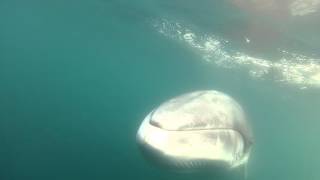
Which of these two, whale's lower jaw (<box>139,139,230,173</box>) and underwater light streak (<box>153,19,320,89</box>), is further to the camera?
underwater light streak (<box>153,19,320,89</box>)

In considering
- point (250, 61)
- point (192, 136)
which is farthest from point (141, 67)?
point (192, 136)

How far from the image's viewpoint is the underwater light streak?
2275cm

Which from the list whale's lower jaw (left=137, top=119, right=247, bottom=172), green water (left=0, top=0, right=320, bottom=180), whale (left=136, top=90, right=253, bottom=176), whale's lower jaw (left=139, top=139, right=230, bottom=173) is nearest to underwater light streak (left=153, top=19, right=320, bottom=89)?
green water (left=0, top=0, right=320, bottom=180)

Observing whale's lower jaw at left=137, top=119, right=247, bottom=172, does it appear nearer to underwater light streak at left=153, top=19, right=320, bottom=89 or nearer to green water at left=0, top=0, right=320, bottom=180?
green water at left=0, top=0, right=320, bottom=180

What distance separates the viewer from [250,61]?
26.0 metres

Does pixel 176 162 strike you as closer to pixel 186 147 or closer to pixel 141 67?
pixel 186 147

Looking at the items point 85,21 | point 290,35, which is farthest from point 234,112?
point 85,21

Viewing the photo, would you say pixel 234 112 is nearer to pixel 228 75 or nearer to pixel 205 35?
pixel 205 35

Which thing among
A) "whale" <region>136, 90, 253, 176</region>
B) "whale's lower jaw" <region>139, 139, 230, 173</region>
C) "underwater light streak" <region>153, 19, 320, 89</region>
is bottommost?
"whale's lower jaw" <region>139, 139, 230, 173</region>

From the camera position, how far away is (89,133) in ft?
149

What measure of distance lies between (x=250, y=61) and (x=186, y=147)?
21.7 meters

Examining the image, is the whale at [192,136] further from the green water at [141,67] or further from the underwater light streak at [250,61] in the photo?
the underwater light streak at [250,61]

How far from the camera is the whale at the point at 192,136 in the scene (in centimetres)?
514

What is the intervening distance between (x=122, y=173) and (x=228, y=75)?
11.6 metres
